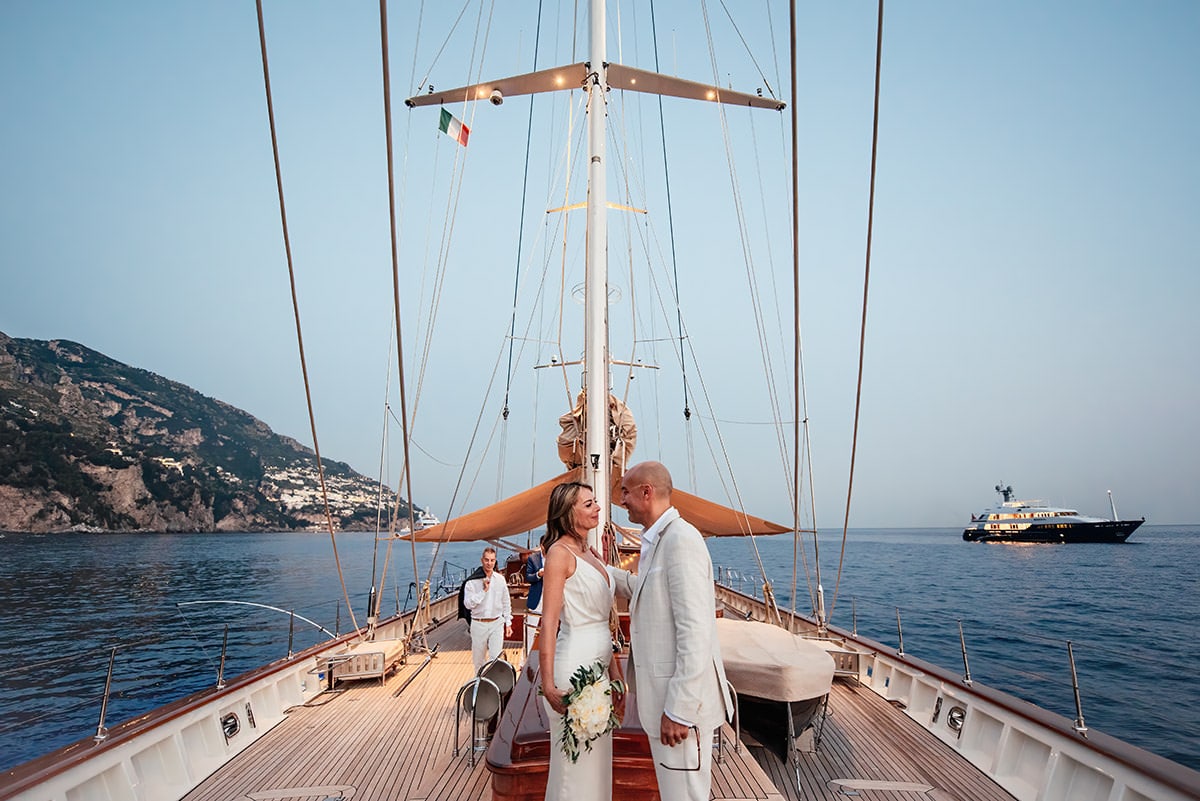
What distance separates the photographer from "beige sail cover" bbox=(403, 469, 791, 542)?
308 inches

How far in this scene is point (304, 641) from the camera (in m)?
15.4

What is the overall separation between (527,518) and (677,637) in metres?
7.04

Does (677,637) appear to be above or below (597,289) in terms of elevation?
below

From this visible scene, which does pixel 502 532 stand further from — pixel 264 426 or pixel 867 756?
pixel 264 426

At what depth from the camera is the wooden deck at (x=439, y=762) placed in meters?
3.07

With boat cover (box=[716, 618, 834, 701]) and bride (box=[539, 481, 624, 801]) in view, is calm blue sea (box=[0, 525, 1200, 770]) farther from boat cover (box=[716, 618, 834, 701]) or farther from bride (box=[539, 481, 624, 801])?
bride (box=[539, 481, 624, 801])

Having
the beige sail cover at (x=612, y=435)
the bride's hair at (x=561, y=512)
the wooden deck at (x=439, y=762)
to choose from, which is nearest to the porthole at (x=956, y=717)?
the wooden deck at (x=439, y=762)

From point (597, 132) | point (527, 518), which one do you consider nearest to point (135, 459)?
point (527, 518)

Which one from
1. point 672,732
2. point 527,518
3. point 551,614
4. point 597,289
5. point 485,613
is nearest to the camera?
point 672,732

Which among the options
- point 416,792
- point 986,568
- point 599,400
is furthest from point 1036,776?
point 986,568

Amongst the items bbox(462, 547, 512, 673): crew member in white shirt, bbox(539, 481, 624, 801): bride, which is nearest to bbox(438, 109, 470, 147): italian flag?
bbox(462, 547, 512, 673): crew member in white shirt

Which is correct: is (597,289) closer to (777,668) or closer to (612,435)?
(612,435)

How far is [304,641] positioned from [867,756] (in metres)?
15.9

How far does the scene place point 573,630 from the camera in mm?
1794
